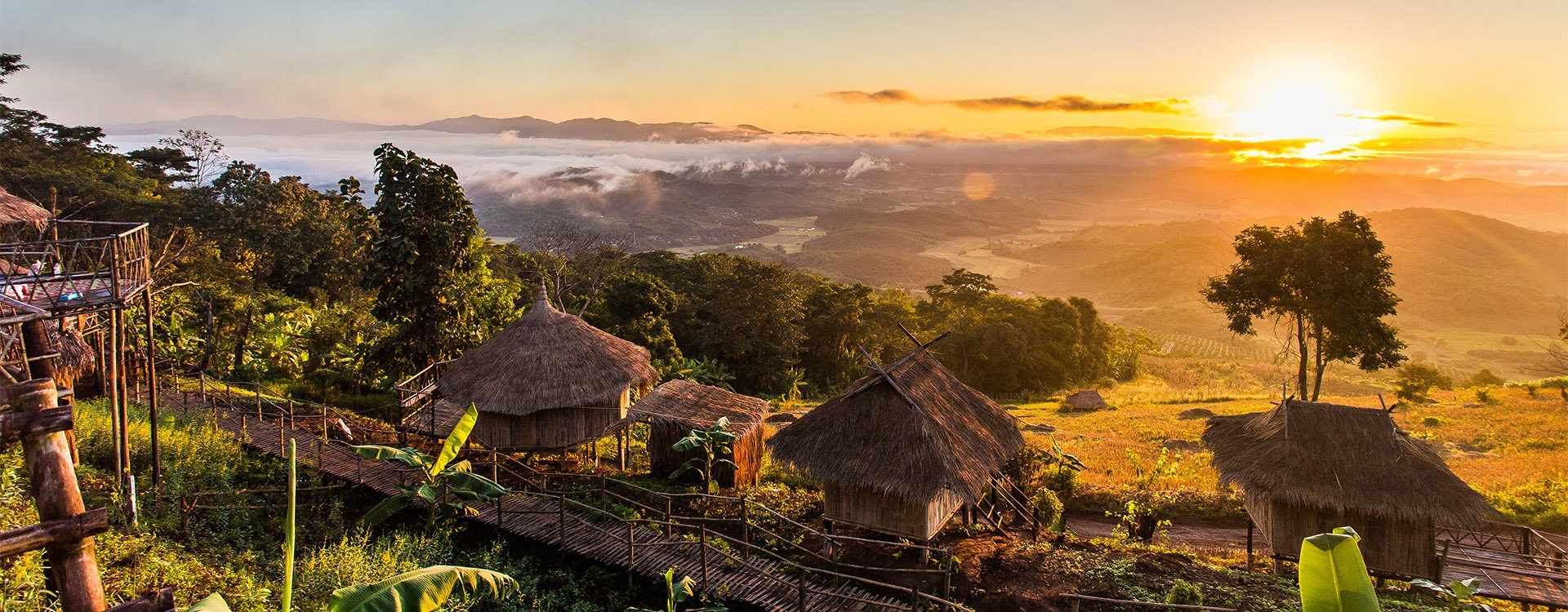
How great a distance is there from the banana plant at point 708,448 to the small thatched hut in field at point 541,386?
2050mm

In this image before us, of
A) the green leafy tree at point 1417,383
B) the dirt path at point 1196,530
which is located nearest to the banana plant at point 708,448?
the dirt path at point 1196,530

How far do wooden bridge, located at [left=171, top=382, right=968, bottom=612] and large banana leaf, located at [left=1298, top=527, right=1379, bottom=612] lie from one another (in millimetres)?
4035

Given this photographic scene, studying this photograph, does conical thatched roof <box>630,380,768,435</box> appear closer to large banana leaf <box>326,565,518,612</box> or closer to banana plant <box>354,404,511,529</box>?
banana plant <box>354,404,511,529</box>

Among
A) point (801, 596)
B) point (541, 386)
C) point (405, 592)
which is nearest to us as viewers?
point (405, 592)

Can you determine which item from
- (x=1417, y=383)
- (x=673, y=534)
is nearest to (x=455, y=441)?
(x=673, y=534)

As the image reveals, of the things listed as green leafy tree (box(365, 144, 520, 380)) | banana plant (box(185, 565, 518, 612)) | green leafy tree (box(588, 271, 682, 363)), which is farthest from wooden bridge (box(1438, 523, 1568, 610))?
green leafy tree (box(588, 271, 682, 363))

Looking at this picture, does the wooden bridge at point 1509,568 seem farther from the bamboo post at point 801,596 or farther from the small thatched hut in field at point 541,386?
the small thatched hut in field at point 541,386

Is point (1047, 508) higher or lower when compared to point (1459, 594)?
lower

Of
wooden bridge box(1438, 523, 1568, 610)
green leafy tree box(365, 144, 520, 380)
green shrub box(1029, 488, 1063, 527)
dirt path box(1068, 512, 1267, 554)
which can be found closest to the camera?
wooden bridge box(1438, 523, 1568, 610)

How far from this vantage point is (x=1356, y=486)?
425 inches

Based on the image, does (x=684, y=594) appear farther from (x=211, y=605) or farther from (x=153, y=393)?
(x=153, y=393)

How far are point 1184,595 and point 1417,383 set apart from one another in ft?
96.4

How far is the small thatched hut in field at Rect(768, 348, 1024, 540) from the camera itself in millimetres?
10664

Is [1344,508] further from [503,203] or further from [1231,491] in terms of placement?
[503,203]
